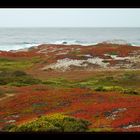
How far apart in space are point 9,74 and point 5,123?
9.74 meters

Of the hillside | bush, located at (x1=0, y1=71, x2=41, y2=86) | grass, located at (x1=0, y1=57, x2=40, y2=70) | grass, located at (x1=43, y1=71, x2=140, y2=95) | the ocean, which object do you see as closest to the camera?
the hillside

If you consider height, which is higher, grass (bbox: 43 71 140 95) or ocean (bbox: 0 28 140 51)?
grass (bbox: 43 71 140 95)

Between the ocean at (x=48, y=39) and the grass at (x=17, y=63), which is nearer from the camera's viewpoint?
the grass at (x=17, y=63)

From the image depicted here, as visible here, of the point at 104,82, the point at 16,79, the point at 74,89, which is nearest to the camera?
the point at 74,89

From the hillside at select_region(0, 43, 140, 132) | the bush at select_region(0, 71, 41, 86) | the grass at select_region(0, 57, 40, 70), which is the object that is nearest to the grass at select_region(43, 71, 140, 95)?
the hillside at select_region(0, 43, 140, 132)

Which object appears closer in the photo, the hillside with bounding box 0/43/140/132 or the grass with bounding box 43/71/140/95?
the hillside with bounding box 0/43/140/132

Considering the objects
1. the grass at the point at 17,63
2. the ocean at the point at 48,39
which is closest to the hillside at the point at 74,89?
the grass at the point at 17,63

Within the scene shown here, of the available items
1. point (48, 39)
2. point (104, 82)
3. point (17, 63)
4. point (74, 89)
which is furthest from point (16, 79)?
point (48, 39)

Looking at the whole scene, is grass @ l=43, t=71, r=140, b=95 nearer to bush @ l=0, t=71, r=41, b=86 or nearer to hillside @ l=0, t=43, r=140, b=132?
hillside @ l=0, t=43, r=140, b=132

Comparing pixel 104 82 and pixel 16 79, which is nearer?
pixel 104 82

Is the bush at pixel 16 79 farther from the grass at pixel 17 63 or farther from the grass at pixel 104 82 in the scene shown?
the grass at pixel 17 63

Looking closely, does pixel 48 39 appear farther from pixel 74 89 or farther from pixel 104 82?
pixel 74 89

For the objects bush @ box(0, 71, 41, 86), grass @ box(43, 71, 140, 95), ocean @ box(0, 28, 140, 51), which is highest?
bush @ box(0, 71, 41, 86)

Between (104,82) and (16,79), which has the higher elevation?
(16,79)
